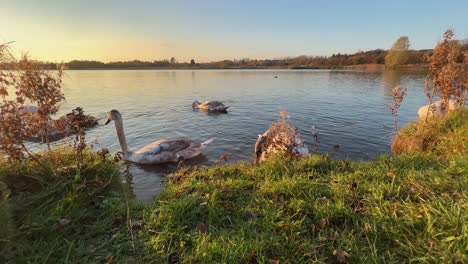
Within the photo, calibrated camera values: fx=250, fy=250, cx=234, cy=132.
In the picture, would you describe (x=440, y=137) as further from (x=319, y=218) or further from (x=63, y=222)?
(x=63, y=222)

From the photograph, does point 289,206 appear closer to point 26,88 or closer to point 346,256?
point 346,256

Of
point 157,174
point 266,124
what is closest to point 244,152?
point 157,174

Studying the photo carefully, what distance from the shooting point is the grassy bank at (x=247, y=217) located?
2502 millimetres

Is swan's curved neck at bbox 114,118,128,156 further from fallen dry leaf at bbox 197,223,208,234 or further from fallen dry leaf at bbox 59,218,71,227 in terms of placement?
fallen dry leaf at bbox 197,223,208,234

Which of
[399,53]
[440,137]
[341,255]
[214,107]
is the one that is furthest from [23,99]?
[399,53]

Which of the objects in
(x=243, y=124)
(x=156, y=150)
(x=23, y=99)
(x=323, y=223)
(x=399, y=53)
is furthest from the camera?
(x=399, y=53)

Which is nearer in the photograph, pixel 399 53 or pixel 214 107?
pixel 214 107

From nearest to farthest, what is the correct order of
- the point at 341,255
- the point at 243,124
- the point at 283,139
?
the point at 341,255 → the point at 283,139 → the point at 243,124

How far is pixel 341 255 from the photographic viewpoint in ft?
7.96

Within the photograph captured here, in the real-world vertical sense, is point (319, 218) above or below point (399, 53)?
below

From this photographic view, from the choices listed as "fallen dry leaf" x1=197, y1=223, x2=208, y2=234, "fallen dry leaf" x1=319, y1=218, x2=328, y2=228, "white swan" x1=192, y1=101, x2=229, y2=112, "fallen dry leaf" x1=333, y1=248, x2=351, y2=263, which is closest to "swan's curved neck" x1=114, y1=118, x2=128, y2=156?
"fallen dry leaf" x1=197, y1=223, x2=208, y2=234

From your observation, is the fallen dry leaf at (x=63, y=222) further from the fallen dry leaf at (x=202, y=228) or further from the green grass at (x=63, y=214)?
the fallen dry leaf at (x=202, y=228)

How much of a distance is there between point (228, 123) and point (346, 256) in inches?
436

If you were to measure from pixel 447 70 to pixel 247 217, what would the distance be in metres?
7.01
